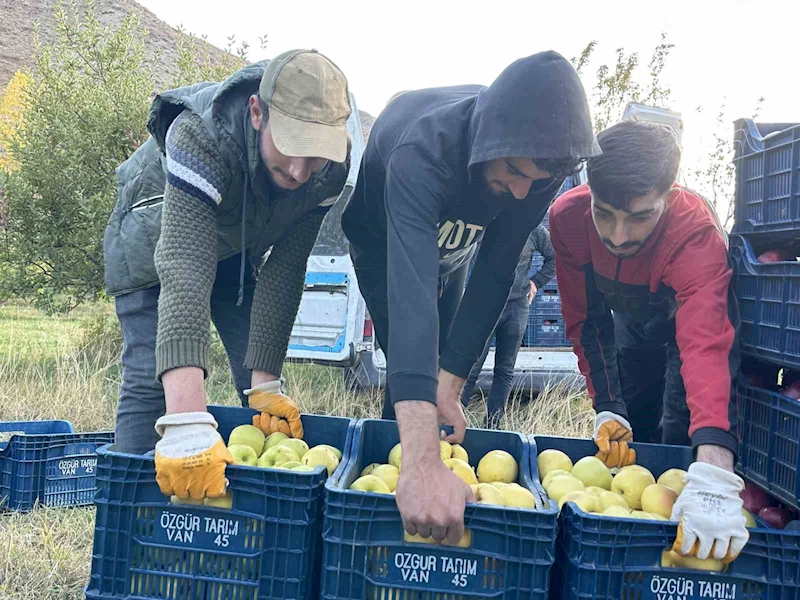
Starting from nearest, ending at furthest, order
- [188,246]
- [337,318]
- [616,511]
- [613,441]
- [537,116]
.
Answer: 1. [616,511]
2. [537,116]
3. [188,246]
4. [613,441]
5. [337,318]

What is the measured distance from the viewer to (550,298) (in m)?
6.25

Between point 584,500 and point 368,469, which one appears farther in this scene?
point 368,469

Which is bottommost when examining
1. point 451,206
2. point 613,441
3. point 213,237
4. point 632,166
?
point 613,441

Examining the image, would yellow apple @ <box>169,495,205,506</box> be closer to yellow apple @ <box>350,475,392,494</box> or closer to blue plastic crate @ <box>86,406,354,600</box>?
blue plastic crate @ <box>86,406,354,600</box>

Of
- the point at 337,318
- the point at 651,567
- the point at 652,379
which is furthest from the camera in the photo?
the point at 337,318

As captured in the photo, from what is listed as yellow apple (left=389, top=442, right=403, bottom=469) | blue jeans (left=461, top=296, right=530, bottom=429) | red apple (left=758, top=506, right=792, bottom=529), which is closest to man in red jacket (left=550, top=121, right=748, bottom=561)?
red apple (left=758, top=506, right=792, bottom=529)

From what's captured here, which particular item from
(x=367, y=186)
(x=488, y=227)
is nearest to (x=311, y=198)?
(x=367, y=186)

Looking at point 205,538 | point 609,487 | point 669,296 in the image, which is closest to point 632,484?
point 609,487

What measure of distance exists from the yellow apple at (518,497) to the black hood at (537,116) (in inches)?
38.8

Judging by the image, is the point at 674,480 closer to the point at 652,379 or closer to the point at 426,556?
the point at 426,556

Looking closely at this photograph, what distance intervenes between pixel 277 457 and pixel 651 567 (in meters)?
1.18

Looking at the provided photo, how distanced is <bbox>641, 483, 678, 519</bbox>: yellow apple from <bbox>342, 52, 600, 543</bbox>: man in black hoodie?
66 cm

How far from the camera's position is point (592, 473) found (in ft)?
7.45

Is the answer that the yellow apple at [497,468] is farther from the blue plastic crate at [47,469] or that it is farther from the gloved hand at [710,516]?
the blue plastic crate at [47,469]
